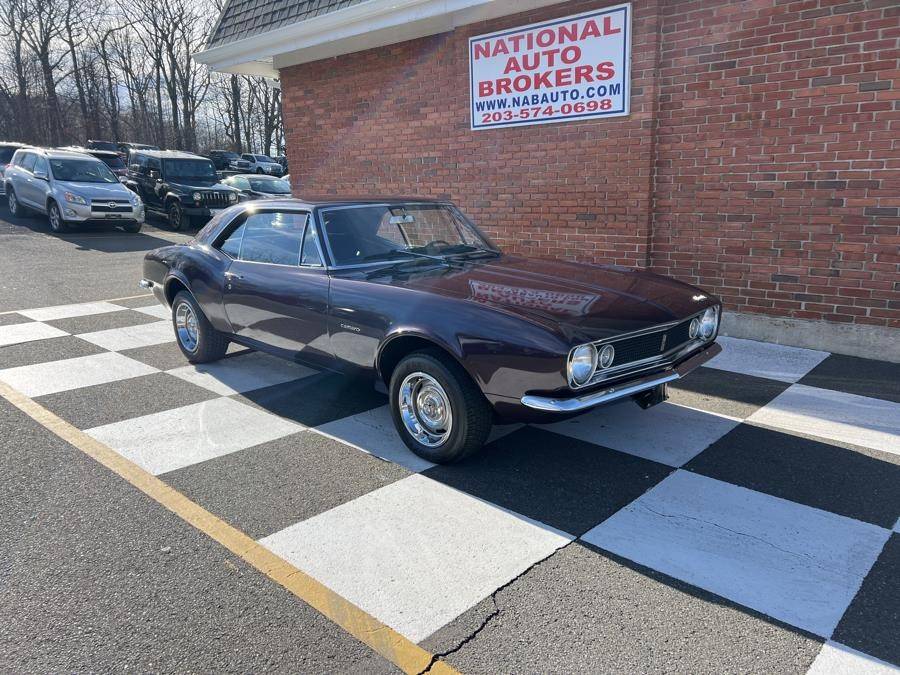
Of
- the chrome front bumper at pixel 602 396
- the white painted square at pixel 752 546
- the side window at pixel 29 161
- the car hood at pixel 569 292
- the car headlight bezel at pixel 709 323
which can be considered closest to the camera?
the white painted square at pixel 752 546

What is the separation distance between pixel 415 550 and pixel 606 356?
1391 mm

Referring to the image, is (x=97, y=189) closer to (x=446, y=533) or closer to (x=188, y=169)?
(x=188, y=169)

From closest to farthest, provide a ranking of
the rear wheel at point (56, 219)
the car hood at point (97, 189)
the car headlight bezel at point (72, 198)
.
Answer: the car headlight bezel at point (72, 198), the car hood at point (97, 189), the rear wheel at point (56, 219)

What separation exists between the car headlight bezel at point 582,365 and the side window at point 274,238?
2.27 m

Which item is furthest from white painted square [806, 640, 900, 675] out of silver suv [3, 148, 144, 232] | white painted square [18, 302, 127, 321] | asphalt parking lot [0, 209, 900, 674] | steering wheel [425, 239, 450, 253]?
silver suv [3, 148, 144, 232]

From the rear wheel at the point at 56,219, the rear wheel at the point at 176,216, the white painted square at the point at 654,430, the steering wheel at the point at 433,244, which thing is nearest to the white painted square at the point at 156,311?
the steering wheel at the point at 433,244

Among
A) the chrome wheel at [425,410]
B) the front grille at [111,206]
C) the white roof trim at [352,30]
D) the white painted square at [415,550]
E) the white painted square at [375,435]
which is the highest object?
the white roof trim at [352,30]

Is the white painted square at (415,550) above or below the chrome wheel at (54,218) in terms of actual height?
below

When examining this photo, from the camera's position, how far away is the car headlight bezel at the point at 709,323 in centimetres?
435

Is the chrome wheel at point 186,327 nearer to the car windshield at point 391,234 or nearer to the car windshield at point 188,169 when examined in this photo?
the car windshield at point 391,234

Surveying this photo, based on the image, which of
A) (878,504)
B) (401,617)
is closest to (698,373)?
(878,504)

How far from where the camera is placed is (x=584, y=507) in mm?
3410

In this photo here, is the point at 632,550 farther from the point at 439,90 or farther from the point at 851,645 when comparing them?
the point at 439,90

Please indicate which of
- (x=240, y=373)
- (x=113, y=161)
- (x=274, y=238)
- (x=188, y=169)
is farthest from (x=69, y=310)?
(x=113, y=161)
